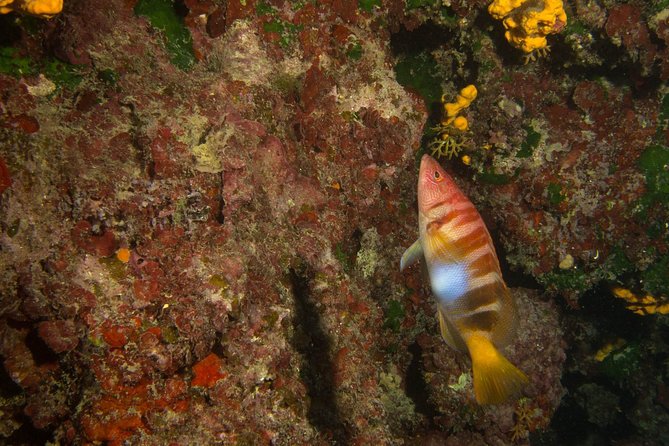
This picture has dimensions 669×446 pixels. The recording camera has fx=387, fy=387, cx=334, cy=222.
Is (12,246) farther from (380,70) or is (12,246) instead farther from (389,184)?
(380,70)

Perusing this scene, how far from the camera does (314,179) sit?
12.8 feet

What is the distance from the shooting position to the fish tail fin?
250cm

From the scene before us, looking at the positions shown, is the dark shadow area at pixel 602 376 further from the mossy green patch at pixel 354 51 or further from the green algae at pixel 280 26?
the green algae at pixel 280 26

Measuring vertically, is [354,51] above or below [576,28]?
above

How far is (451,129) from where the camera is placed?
17.3 feet

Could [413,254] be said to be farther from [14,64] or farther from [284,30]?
[14,64]

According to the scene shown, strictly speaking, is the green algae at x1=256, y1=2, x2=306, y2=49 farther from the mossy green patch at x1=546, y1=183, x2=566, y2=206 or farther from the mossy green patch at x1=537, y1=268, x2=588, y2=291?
the mossy green patch at x1=537, y1=268, x2=588, y2=291

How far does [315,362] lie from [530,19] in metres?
4.44

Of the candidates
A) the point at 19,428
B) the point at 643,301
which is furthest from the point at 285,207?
the point at 643,301

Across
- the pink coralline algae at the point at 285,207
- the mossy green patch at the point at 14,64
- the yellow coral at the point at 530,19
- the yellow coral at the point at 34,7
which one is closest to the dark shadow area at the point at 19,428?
the pink coralline algae at the point at 285,207

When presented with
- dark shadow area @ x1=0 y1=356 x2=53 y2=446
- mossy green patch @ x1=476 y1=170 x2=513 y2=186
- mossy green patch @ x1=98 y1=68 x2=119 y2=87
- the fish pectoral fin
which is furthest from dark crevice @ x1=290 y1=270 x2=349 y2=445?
mossy green patch @ x1=476 y1=170 x2=513 y2=186

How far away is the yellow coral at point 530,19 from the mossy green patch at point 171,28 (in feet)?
11.4

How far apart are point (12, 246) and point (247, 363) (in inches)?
70.3

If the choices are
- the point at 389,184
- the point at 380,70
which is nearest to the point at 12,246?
the point at 389,184
